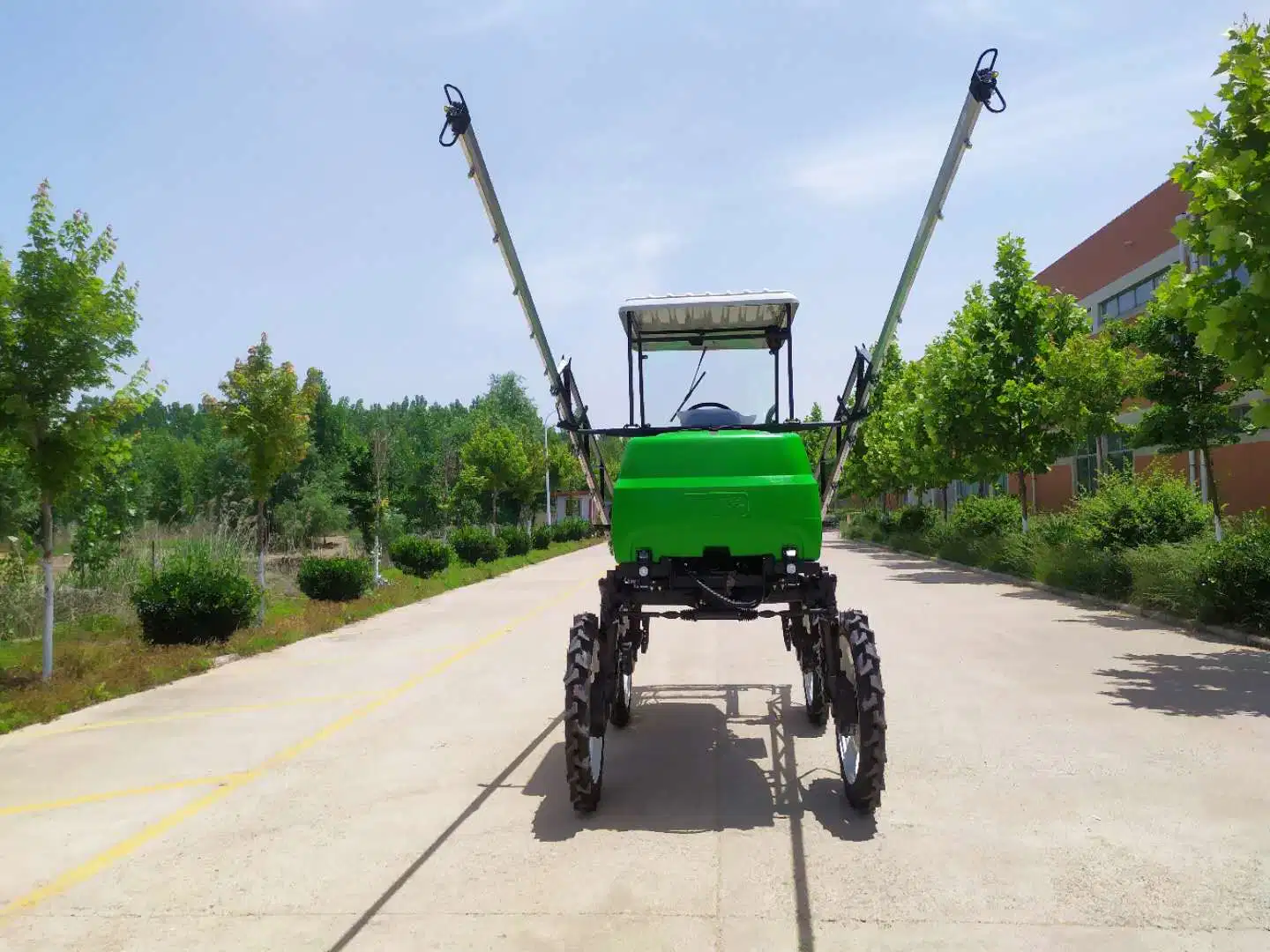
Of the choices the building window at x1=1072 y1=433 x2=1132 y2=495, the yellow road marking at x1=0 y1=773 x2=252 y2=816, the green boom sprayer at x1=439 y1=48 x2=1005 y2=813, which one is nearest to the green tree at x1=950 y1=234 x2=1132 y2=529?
the building window at x1=1072 y1=433 x2=1132 y2=495

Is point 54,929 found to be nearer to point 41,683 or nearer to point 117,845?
point 117,845

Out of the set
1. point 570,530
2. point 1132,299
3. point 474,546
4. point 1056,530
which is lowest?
point 570,530

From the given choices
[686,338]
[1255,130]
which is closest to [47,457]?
[686,338]

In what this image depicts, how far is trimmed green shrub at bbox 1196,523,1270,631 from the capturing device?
12.9m

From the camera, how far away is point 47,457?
1069 cm

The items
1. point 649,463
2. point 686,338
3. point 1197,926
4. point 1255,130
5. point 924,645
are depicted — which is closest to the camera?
point 1197,926

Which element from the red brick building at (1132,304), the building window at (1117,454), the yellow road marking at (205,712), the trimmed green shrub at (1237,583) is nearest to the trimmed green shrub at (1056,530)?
the red brick building at (1132,304)

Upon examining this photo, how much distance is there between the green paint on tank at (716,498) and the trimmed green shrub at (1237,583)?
9.52 meters

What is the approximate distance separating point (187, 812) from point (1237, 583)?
12664 millimetres

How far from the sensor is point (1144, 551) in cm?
1709

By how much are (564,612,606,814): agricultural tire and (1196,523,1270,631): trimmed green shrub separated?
34.0 feet

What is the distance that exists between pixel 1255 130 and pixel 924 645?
6705mm

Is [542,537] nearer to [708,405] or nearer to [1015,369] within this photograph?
[1015,369]

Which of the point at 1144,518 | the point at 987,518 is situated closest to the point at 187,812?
the point at 1144,518
